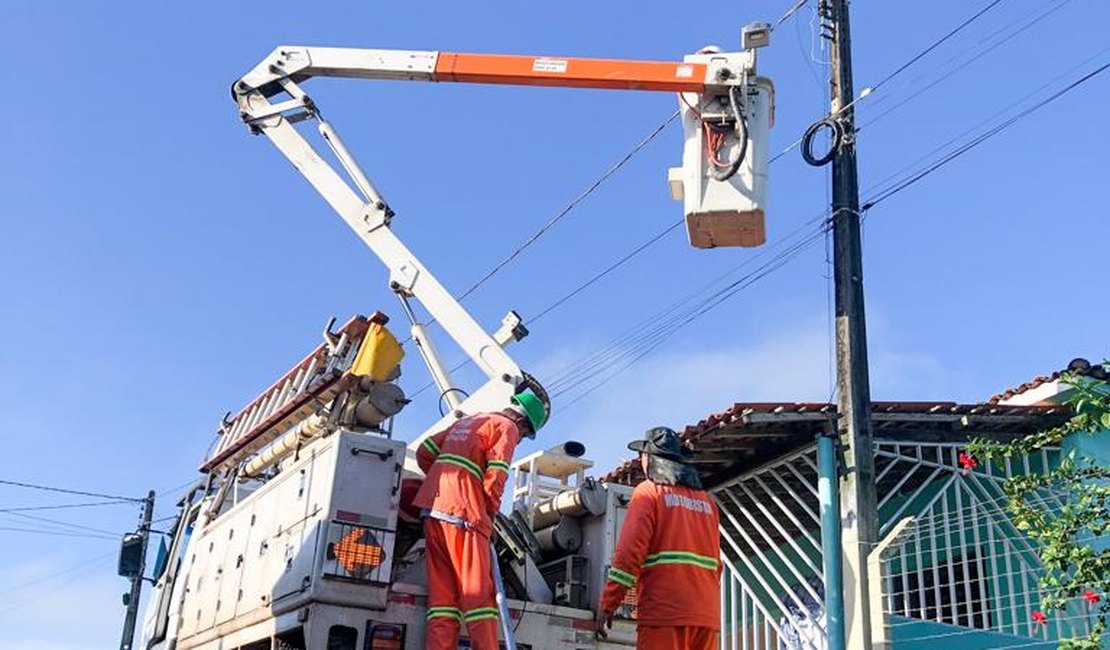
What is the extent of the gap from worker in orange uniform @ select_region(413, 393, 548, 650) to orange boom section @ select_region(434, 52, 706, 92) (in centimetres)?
261

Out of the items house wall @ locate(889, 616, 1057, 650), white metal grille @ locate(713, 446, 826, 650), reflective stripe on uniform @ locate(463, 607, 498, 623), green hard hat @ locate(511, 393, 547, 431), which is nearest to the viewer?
reflective stripe on uniform @ locate(463, 607, 498, 623)

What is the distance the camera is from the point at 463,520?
239 inches

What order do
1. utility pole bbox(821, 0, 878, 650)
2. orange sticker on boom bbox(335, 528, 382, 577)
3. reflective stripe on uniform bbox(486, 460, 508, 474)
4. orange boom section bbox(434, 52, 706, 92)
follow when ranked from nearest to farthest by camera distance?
orange sticker on boom bbox(335, 528, 382, 577) < reflective stripe on uniform bbox(486, 460, 508, 474) < orange boom section bbox(434, 52, 706, 92) < utility pole bbox(821, 0, 878, 650)

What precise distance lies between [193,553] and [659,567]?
3941 mm

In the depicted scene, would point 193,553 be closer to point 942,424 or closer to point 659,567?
point 659,567

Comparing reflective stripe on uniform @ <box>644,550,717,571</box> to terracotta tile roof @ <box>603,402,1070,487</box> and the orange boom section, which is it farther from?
terracotta tile roof @ <box>603,402,1070,487</box>

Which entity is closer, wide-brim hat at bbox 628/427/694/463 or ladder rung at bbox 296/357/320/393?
wide-brim hat at bbox 628/427/694/463

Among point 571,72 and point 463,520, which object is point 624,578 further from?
point 571,72

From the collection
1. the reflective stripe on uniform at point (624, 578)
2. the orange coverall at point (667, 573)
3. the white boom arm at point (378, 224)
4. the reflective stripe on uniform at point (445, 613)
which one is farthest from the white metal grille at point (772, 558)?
the reflective stripe on uniform at point (445, 613)

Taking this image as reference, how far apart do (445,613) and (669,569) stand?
1153 mm

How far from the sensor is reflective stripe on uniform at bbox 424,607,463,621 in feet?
19.3

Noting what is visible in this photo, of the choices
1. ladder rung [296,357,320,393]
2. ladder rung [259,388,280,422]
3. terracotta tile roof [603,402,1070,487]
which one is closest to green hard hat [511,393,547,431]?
ladder rung [296,357,320,393]

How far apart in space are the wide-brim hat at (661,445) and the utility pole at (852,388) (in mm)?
3474

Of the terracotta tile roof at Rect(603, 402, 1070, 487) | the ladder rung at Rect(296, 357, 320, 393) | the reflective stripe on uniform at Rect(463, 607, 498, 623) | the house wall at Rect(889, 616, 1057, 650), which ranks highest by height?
the terracotta tile roof at Rect(603, 402, 1070, 487)
